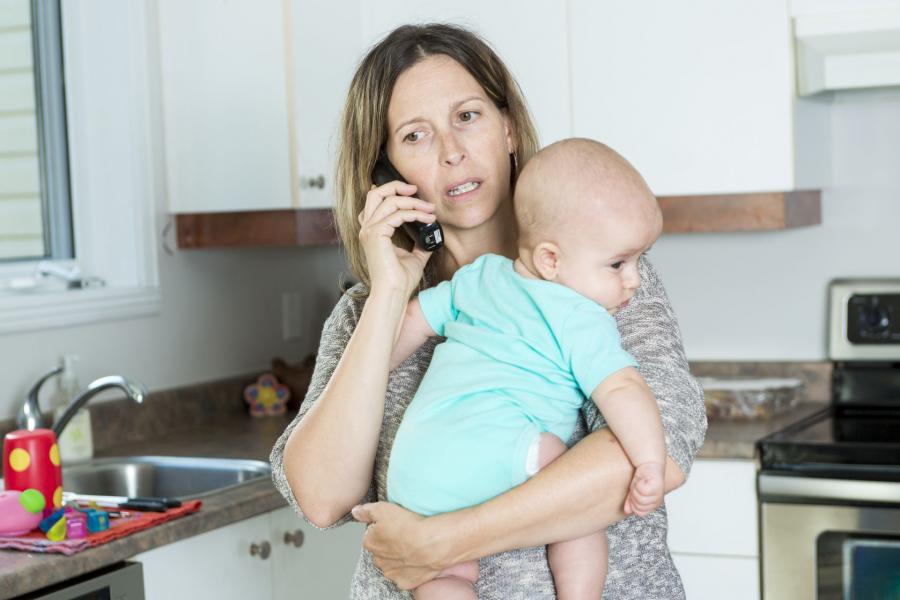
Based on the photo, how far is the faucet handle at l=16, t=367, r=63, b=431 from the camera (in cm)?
239

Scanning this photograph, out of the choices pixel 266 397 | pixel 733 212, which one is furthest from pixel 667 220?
pixel 266 397

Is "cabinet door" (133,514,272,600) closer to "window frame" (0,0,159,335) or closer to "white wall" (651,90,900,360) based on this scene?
"window frame" (0,0,159,335)

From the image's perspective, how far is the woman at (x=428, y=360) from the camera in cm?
129

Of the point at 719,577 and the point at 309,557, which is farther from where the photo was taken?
the point at 719,577

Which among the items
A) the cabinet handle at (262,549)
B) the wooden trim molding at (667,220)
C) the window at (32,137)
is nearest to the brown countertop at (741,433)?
the wooden trim molding at (667,220)

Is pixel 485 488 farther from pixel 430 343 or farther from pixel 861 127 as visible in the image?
pixel 861 127

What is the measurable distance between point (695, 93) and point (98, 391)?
140 cm

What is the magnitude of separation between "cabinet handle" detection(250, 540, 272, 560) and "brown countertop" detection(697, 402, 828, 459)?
895mm

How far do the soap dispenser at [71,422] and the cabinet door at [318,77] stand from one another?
648 mm

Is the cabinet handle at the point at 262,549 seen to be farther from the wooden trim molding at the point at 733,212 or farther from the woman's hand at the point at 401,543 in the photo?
the wooden trim molding at the point at 733,212

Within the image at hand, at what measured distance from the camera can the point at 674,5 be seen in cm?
268

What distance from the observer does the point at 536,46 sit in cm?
280

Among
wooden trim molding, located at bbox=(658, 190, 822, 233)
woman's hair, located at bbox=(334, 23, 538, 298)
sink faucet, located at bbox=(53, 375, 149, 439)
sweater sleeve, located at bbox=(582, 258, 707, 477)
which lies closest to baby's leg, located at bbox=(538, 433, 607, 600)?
sweater sleeve, located at bbox=(582, 258, 707, 477)

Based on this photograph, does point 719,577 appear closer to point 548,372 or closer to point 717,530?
point 717,530
